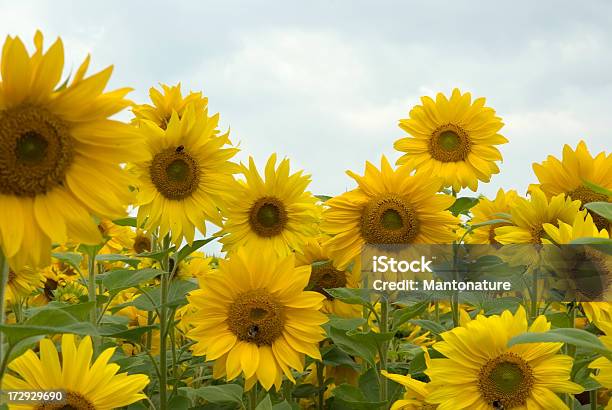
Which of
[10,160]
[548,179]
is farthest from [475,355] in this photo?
[10,160]

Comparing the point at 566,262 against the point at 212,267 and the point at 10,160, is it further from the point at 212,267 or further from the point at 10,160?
the point at 212,267

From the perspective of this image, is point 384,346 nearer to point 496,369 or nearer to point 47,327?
point 496,369

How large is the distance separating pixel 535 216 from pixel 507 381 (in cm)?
97

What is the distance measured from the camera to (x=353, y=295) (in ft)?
9.25

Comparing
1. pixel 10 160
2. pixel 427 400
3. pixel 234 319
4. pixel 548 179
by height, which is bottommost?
pixel 427 400

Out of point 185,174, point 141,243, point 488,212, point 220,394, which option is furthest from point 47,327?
point 141,243

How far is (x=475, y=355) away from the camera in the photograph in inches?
92.8

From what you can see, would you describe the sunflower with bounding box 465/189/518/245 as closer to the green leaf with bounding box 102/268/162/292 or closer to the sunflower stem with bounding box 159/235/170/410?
the sunflower stem with bounding box 159/235/170/410

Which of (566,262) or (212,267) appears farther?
(212,267)

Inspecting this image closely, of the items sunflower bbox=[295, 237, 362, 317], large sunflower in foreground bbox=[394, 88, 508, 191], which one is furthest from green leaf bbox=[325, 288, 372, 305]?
large sunflower in foreground bbox=[394, 88, 508, 191]

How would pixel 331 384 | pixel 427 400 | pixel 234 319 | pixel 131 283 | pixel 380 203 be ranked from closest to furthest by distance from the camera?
pixel 427 400, pixel 234 319, pixel 131 283, pixel 380 203, pixel 331 384

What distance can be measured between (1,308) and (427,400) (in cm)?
129

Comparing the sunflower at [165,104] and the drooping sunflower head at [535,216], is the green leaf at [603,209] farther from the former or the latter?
the sunflower at [165,104]

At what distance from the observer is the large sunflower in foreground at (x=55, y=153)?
164 centimetres
